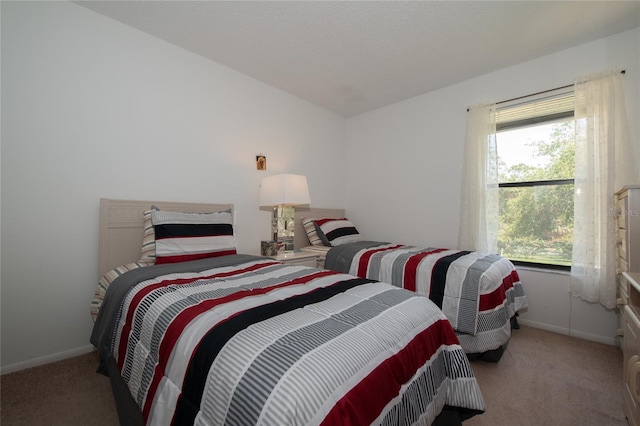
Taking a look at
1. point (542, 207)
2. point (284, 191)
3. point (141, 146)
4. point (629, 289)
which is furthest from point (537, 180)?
point (141, 146)

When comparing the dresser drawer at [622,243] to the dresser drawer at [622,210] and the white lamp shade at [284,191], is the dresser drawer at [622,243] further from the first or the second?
the white lamp shade at [284,191]

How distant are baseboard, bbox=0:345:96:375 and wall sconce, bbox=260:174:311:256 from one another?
5.08ft

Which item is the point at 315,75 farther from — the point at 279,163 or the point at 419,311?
the point at 419,311

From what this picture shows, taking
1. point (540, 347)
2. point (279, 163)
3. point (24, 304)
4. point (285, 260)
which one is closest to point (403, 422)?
point (285, 260)

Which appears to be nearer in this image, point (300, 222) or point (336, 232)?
point (336, 232)

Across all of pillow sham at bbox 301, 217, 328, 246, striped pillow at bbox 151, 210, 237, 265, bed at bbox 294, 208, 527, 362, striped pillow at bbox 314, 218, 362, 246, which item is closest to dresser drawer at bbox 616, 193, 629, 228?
bed at bbox 294, 208, 527, 362

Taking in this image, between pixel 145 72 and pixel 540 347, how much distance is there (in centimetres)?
396

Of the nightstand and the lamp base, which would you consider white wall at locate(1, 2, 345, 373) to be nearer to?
the lamp base

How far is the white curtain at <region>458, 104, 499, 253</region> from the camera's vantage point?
9.22ft

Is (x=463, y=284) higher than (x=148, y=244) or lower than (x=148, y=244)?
lower

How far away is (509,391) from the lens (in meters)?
1.63

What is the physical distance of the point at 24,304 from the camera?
1.78 m

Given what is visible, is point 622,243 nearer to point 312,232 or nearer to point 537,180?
point 537,180

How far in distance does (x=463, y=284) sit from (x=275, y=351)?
1615 millimetres
